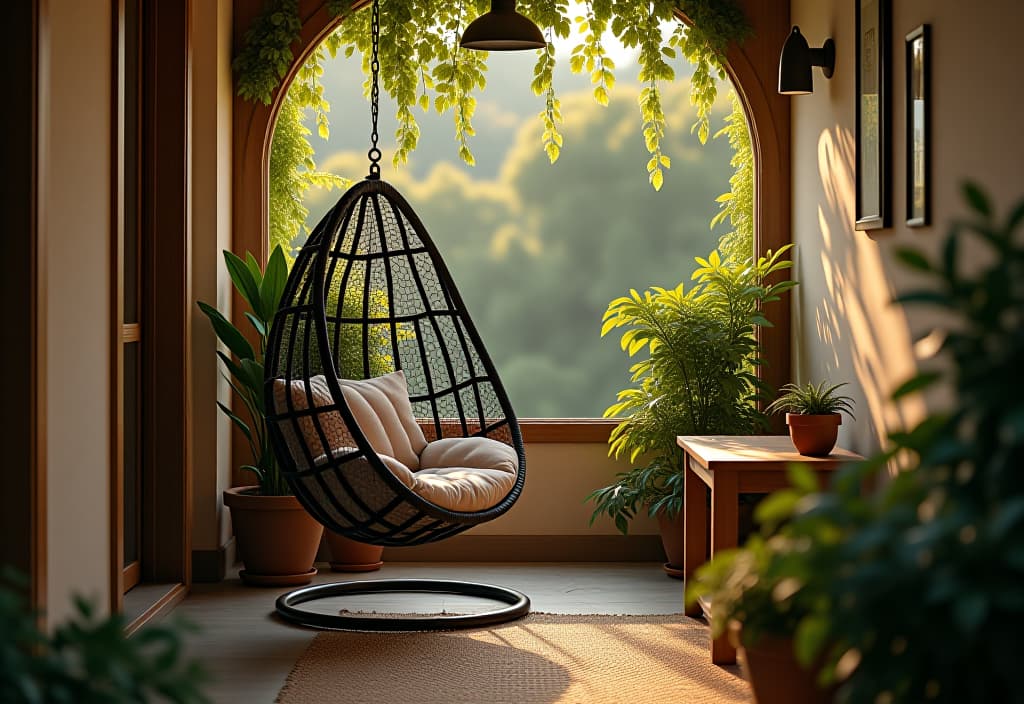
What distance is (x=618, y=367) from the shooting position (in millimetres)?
6121

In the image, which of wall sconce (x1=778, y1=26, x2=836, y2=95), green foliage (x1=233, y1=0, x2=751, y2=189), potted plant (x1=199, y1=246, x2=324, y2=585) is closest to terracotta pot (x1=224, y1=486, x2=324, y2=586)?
potted plant (x1=199, y1=246, x2=324, y2=585)

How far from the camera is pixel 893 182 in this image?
3.95 m

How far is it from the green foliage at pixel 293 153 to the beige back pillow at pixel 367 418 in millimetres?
985

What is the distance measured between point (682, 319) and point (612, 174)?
138 centimetres

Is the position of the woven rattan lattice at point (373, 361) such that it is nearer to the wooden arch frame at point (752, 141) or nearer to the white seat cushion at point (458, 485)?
the white seat cushion at point (458, 485)

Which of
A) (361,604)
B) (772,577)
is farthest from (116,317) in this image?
(772,577)

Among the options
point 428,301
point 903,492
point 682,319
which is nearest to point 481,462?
point 428,301

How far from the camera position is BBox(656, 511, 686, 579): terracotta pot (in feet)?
16.8

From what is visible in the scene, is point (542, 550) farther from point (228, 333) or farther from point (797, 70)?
point (797, 70)

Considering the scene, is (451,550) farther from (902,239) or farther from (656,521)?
(902,239)

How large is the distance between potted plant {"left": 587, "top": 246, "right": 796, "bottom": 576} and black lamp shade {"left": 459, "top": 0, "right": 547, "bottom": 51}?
122 centimetres

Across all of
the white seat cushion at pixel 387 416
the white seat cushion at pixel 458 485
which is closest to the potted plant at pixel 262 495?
the white seat cushion at pixel 387 416

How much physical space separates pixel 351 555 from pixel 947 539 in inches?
164

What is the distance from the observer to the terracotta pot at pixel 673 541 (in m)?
5.11
